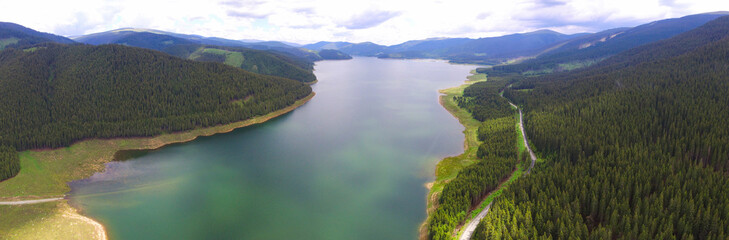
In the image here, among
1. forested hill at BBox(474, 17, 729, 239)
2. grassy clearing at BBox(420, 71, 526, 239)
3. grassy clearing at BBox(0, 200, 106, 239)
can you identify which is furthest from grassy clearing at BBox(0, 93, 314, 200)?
forested hill at BBox(474, 17, 729, 239)

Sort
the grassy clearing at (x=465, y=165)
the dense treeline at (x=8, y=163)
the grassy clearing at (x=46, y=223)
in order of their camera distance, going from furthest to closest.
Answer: the dense treeline at (x=8, y=163)
the grassy clearing at (x=465, y=165)
the grassy clearing at (x=46, y=223)

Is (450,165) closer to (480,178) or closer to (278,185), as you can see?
(480,178)

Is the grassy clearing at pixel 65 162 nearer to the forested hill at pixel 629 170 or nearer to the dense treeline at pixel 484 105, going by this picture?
the forested hill at pixel 629 170

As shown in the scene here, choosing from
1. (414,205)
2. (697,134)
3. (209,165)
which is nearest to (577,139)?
(697,134)

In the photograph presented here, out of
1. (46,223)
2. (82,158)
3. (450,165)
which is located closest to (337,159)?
(450,165)

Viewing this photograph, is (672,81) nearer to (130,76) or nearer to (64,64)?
(130,76)

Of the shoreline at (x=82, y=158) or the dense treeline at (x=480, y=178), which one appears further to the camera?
the shoreline at (x=82, y=158)

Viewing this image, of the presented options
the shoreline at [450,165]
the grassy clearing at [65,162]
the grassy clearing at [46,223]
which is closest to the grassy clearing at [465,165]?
the shoreline at [450,165]
